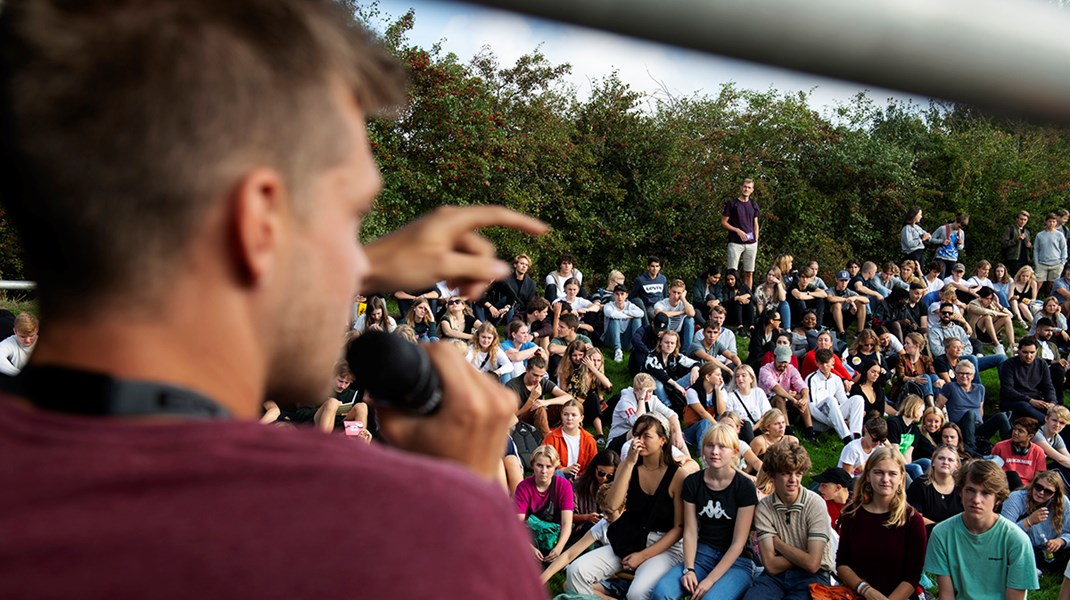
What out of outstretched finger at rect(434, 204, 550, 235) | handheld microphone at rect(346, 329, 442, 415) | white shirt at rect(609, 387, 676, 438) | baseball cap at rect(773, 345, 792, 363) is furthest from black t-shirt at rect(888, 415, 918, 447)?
handheld microphone at rect(346, 329, 442, 415)

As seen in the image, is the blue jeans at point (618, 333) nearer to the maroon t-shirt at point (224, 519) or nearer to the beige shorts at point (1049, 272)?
the beige shorts at point (1049, 272)

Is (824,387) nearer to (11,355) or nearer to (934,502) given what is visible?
(934,502)

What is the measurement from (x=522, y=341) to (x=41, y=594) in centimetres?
1150

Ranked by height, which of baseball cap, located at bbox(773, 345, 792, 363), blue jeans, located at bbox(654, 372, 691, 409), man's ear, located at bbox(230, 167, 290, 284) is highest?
man's ear, located at bbox(230, 167, 290, 284)

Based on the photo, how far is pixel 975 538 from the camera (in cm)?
671

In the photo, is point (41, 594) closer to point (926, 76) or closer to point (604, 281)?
point (926, 76)

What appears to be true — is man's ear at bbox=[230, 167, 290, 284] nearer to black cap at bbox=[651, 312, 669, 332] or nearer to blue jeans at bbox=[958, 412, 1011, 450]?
blue jeans at bbox=[958, 412, 1011, 450]

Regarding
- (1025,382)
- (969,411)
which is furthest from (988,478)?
(1025,382)

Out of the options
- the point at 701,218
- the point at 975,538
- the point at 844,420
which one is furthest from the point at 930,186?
the point at 975,538

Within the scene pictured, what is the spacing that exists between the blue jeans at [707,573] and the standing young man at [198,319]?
7.01 metres

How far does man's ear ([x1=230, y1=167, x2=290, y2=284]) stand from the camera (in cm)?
80

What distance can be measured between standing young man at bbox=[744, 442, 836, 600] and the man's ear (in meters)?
6.97

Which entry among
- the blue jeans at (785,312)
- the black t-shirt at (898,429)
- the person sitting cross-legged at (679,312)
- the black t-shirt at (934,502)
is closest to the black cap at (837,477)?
the black t-shirt at (934,502)

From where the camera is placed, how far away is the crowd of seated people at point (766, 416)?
24.3 ft
